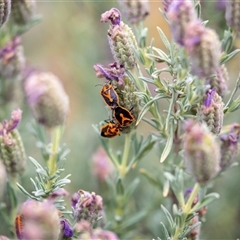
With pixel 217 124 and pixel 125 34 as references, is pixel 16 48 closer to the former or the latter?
pixel 125 34

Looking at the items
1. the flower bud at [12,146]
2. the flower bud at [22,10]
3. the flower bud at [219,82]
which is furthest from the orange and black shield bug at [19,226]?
the flower bud at [22,10]

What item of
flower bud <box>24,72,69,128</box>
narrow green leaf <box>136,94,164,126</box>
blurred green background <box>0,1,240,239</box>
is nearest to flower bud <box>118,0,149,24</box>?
→ narrow green leaf <box>136,94,164,126</box>

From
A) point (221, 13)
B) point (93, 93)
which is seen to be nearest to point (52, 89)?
point (221, 13)

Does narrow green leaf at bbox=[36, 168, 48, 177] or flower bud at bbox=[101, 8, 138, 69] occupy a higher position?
flower bud at bbox=[101, 8, 138, 69]

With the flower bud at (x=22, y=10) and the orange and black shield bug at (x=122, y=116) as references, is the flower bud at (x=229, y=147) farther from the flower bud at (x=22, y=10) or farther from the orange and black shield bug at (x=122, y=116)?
the flower bud at (x=22, y=10)

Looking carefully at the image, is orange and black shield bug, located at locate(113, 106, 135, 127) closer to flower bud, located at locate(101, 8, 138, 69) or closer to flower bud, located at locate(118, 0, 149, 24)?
flower bud, located at locate(101, 8, 138, 69)

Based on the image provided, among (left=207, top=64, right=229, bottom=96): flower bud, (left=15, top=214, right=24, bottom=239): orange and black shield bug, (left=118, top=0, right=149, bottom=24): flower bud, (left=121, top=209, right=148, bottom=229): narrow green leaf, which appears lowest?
(left=121, top=209, right=148, bottom=229): narrow green leaf
